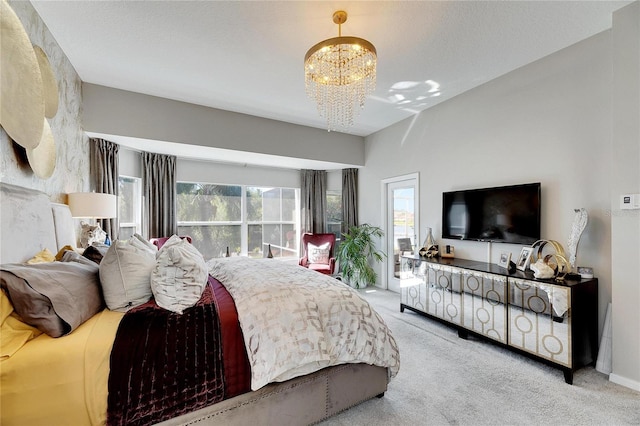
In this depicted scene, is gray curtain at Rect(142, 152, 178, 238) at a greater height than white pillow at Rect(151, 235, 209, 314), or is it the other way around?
gray curtain at Rect(142, 152, 178, 238)

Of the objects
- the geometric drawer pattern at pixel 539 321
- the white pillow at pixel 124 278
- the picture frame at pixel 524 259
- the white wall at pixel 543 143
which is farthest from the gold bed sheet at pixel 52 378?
the white wall at pixel 543 143

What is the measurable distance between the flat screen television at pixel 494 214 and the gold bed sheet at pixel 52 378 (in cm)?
338

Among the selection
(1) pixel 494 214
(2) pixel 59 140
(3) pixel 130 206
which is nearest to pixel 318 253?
(1) pixel 494 214

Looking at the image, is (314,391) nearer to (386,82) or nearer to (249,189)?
(386,82)

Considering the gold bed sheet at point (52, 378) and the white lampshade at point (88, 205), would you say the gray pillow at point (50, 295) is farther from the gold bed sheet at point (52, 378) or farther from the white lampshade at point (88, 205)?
the white lampshade at point (88, 205)

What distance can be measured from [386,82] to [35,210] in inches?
130

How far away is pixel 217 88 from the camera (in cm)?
326

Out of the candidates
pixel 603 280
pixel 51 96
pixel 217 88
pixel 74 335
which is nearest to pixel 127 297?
pixel 74 335

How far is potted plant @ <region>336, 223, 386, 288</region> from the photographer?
4.76 metres

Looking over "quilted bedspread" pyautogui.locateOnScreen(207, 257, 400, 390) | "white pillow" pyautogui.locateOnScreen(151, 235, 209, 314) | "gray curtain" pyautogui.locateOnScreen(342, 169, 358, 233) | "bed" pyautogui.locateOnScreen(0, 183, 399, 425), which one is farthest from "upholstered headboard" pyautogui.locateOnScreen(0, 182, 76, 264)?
"gray curtain" pyautogui.locateOnScreen(342, 169, 358, 233)

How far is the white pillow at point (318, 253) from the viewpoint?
16.5 ft

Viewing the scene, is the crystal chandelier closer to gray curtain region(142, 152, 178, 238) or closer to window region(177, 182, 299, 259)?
gray curtain region(142, 152, 178, 238)

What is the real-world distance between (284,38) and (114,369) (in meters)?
2.56

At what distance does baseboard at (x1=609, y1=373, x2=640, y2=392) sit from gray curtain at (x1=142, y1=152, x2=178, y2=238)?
5104 mm
